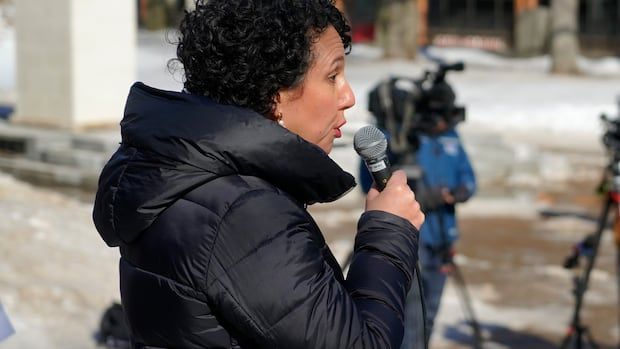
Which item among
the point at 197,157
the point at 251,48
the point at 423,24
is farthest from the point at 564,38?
the point at 197,157

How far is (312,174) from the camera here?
2.14m

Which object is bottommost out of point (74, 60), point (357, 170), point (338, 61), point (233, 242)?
point (357, 170)

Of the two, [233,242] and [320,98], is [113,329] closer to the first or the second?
[320,98]

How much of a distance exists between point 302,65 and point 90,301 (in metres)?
4.22

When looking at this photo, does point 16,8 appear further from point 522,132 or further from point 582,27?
point 582,27

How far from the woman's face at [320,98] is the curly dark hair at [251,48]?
0.07ft

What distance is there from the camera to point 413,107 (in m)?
6.14

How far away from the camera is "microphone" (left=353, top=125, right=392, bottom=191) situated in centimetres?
238

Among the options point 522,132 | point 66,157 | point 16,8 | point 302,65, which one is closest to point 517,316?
point 302,65

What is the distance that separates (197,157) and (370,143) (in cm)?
48

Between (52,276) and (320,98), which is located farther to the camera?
(52,276)

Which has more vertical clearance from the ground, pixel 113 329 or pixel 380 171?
pixel 380 171

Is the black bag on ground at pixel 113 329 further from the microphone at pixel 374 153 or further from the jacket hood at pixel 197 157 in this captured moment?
the jacket hood at pixel 197 157

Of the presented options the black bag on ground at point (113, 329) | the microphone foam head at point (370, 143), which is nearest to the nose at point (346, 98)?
the microphone foam head at point (370, 143)
